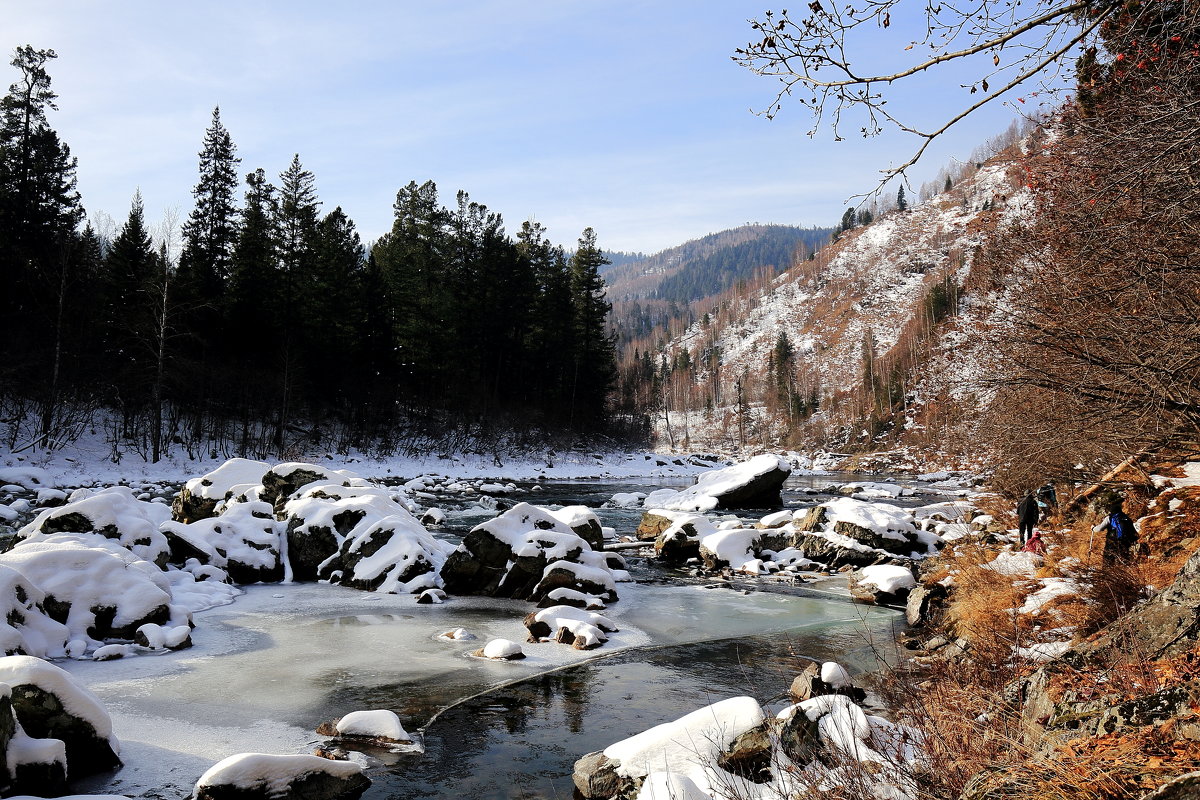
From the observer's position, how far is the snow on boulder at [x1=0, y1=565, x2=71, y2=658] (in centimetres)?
839

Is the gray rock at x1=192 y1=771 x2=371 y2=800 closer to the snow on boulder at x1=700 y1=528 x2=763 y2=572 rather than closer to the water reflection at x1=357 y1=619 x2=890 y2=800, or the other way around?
the water reflection at x1=357 y1=619 x2=890 y2=800

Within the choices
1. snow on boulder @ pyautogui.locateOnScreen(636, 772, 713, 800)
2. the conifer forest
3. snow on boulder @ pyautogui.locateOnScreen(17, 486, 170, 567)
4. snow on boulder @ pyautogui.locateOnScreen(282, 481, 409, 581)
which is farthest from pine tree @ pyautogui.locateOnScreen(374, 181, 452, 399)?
snow on boulder @ pyautogui.locateOnScreen(636, 772, 713, 800)

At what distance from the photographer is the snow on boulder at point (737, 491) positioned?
29.4 meters

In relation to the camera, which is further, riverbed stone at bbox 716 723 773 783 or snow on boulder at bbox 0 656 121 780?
snow on boulder at bbox 0 656 121 780

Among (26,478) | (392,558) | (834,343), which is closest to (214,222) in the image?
(26,478)

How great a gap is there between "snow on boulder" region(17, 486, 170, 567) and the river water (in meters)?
2.29

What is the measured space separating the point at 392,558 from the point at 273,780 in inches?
380

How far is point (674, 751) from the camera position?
20.1ft

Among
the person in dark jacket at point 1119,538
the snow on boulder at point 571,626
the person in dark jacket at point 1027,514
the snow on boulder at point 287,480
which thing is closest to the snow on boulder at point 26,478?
the snow on boulder at point 287,480

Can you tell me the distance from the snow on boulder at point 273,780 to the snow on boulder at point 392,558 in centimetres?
865

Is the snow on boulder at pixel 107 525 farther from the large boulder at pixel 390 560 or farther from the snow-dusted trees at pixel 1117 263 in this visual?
the snow-dusted trees at pixel 1117 263

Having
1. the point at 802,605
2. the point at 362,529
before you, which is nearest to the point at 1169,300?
the point at 802,605

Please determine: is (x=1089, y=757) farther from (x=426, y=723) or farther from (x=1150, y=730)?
(x=426, y=723)

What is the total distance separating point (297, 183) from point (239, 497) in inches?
1382
